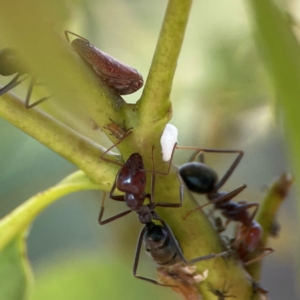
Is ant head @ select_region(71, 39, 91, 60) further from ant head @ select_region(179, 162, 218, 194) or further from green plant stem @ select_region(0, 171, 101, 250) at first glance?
ant head @ select_region(179, 162, 218, 194)

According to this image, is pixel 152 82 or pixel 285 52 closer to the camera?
pixel 285 52

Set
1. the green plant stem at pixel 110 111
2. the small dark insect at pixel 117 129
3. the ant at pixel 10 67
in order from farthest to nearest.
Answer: the ant at pixel 10 67
the small dark insect at pixel 117 129
the green plant stem at pixel 110 111

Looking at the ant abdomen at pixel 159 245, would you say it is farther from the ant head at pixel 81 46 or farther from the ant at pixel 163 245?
the ant head at pixel 81 46

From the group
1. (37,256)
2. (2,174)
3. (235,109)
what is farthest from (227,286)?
(37,256)

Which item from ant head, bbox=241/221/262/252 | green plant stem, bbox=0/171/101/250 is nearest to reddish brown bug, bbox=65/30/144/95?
green plant stem, bbox=0/171/101/250

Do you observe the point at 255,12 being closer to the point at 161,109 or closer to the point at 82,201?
the point at 161,109

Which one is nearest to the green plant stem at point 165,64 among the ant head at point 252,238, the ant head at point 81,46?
the ant head at point 81,46

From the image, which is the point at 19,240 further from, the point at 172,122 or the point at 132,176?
the point at 172,122
